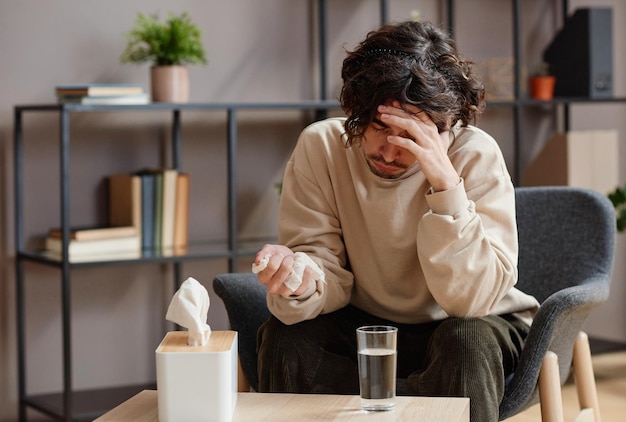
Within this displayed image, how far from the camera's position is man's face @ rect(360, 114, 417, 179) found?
5.69 ft

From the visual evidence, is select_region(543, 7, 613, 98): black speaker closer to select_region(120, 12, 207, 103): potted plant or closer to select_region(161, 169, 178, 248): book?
select_region(120, 12, 207, 103): potted plant

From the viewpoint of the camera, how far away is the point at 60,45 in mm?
3068

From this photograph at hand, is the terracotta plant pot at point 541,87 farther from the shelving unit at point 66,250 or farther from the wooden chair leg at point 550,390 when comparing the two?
the wooden chair leg at point 550,390

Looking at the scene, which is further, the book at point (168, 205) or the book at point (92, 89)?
the book at point (168, 205)

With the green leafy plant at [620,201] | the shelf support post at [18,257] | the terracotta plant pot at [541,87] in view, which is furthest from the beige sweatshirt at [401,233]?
the terracotta plant pot at [541,87]

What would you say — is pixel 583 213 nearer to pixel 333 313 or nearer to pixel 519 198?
pixel 519 198

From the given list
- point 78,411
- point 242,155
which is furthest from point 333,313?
point 242,155

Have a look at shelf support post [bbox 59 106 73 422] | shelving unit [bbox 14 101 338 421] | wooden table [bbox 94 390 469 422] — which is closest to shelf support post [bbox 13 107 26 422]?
shelving unit [bbox 14 101 338 421]

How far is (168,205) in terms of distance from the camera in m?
3.09

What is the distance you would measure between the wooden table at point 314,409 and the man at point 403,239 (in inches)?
8.4

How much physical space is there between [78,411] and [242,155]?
100 centimetres

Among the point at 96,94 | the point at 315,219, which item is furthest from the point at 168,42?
the point at 315,219

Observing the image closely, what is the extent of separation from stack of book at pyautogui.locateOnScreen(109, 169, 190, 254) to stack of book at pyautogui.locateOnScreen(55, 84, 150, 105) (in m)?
0.26

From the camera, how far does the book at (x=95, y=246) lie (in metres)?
2.91
